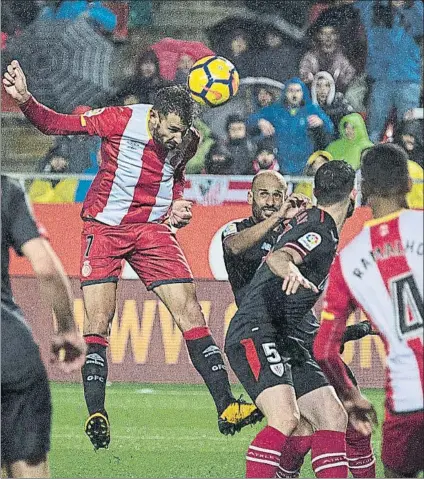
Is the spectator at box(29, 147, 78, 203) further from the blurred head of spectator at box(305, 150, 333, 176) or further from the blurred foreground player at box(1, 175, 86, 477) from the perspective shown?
the blurred foreground player at box(1, 175, 86, 477)

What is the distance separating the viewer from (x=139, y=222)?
5.39m

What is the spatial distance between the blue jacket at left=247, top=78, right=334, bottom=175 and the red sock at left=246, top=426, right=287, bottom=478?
7.30ft

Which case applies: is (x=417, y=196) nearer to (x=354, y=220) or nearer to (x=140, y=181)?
(x=354, y=220)

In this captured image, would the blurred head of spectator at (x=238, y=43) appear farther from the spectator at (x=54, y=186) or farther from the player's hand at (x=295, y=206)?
the player's hand at (x=295, y=206)

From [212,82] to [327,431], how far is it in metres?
1.91

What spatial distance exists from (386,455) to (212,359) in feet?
5.61

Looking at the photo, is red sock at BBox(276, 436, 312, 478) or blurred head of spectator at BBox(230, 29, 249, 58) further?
blurred head of spectator at BBox(230, 29, 249, 58)

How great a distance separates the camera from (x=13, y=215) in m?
3.62

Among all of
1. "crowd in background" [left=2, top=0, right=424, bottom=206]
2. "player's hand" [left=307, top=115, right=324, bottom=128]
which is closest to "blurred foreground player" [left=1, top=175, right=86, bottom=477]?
"crowd in background" [left=2, top=0, right=424, bottom=206]

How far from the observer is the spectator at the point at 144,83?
593cm

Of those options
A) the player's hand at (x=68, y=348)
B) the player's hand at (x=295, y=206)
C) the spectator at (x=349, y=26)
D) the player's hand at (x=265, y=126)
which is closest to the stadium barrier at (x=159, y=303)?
the player's hand at (x=265, y=126)

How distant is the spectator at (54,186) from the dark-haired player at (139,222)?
0.98 m

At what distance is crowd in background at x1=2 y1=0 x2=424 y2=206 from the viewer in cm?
616

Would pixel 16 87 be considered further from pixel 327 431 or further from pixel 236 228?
pixel 327 431
